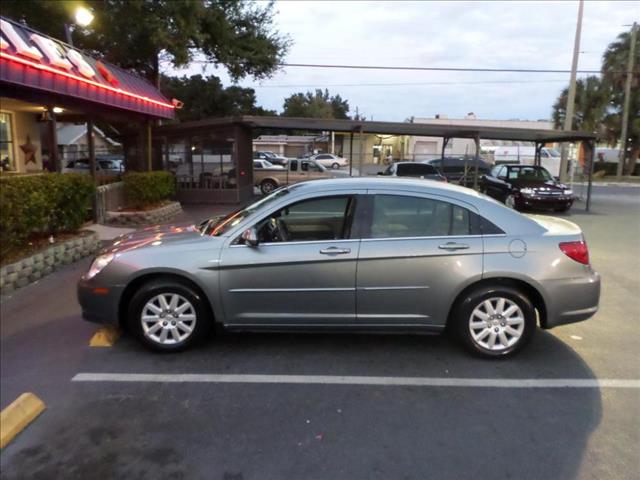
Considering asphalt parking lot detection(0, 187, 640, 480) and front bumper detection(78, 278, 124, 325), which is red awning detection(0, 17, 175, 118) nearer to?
asphalt parking lot detection(0, 187, 640, 480)

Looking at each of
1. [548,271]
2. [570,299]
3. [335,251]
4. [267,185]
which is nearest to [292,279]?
[335,251]

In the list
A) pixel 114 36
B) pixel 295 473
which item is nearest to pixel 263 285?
pixel 295 473

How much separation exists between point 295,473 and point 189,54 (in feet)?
58.5

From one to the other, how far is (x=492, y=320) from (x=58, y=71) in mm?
8652

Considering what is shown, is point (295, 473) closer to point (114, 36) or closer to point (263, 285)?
point (263, 285)

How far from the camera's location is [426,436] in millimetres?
3295

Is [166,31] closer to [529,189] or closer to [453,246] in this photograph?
[529,189]

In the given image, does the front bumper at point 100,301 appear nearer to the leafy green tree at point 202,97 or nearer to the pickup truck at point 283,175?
the pickup truck at point 283,175

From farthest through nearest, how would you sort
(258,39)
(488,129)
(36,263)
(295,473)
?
(258,39) < (488,129) < (36,263) < (295,473)

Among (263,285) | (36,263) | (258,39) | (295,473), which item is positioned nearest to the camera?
(295,473)

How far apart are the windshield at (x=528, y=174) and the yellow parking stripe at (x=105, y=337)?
15.2 meters

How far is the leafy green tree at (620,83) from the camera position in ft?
108

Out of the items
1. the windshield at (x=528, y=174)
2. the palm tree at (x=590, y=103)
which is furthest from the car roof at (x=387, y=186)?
the palm tree at (x=590, y=103)

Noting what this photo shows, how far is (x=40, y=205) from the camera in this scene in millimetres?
7336
